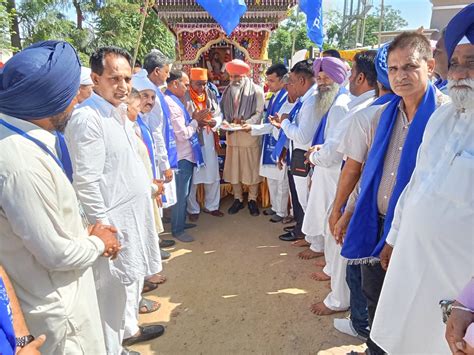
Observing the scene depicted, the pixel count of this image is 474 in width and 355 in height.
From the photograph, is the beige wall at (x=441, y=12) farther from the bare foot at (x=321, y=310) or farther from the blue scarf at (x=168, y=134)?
the bare foot at (x=321, y=310)

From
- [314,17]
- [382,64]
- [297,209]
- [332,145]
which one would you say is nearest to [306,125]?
[332,145]

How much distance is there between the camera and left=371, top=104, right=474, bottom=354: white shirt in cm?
146

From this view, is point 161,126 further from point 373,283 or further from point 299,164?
point 373,283

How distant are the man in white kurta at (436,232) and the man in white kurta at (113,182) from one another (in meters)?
1.43

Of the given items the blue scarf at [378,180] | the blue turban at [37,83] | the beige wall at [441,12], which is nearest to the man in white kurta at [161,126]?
the blue scarf at [378,180]

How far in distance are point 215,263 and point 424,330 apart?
266 centimetres

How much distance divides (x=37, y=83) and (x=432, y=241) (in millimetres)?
1641

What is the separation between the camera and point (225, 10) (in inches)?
207

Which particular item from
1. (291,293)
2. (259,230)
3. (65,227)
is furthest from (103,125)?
(259,230)

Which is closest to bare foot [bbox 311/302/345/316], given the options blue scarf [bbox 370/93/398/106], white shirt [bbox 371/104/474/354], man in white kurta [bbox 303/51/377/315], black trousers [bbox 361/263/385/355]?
man in white kurta [bbox 303/51/377/315]

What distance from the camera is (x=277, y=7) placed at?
834 cm

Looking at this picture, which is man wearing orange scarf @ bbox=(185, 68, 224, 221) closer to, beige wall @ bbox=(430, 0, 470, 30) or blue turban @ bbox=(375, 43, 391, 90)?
blue turban @ bbox=(375, 43, 391, 90)

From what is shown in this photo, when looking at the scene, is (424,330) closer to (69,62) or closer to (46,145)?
(46,145)

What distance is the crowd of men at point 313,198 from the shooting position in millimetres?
1324
